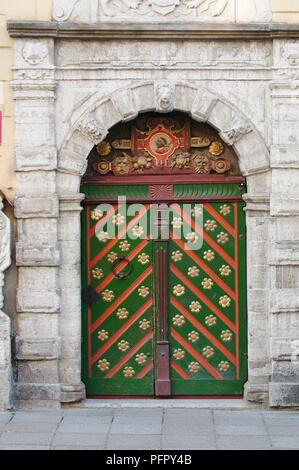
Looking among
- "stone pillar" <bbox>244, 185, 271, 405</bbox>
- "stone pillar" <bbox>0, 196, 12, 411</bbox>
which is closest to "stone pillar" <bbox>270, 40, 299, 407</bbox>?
"stone pillar" <bbox>244, 185, 271, 405</bbox>

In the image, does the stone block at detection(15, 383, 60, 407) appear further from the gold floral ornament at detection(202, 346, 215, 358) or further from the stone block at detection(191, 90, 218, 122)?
the stone block at detection(191, 90, 218, 122)

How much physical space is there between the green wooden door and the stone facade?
1.03ft

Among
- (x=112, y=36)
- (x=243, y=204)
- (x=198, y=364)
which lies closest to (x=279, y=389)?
(x=198, y=364)

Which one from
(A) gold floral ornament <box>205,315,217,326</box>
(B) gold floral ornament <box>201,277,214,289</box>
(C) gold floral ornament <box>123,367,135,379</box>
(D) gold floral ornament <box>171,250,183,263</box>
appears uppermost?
(D) gold floral ornament <box>171,250,183,263</box>

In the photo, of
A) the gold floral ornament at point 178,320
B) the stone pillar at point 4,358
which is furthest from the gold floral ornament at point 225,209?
the stone pillar at point 4,358

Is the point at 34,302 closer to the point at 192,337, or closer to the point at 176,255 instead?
the point at 176,255

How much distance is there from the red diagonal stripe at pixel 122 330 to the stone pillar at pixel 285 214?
119 cm

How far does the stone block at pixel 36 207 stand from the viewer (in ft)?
38.1

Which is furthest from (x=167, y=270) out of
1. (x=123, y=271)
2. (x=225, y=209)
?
(x=225, y=209)

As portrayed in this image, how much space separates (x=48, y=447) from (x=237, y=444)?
145 cm

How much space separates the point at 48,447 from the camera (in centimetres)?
1016

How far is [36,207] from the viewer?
38.1 feet

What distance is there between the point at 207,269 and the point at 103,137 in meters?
1.53

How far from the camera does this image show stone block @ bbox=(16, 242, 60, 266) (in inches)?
456
